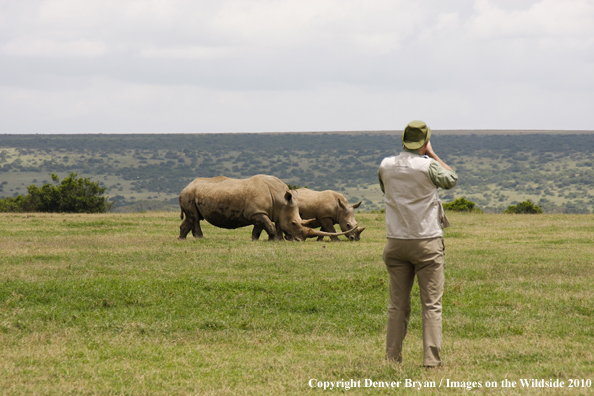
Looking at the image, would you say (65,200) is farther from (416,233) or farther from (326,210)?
(416,233)

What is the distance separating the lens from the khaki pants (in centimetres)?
679

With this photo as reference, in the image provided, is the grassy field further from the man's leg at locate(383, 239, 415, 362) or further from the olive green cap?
the olive green cap

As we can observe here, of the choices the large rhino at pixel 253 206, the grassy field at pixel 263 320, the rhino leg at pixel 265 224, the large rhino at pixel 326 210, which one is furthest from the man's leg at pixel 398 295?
the large rhino at pixel 326 210

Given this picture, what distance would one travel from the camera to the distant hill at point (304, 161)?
12850 centimetres

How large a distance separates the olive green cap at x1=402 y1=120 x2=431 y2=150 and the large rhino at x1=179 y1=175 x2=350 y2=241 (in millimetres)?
13400

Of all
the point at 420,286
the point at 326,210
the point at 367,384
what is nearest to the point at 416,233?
the point at 420,286

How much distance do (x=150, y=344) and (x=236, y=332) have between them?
1251 mm

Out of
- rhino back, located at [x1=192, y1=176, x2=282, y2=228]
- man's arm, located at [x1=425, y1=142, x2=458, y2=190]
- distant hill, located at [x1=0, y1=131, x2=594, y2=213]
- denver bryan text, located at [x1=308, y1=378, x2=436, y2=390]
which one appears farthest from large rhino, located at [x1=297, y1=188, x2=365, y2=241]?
distant hill, located at [x1=0, y1=131, x2=594, y2=213]

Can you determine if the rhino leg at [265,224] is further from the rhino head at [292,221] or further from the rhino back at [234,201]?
the rhino head at [292,221]

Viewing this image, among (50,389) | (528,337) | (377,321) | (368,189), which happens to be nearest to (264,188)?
(377,321)

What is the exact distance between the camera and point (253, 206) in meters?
20.7

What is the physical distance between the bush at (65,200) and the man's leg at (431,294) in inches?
1410

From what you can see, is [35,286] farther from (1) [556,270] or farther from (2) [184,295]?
(1) [556,270]

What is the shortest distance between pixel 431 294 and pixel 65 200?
36.2 metres
